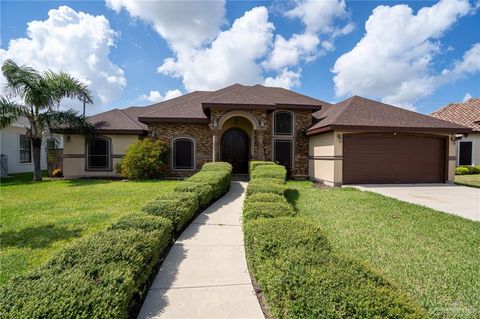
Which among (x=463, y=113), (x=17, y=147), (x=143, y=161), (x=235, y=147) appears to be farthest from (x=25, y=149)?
(x=463, y=113)

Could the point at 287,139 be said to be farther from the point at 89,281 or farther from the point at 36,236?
the point at 89,281

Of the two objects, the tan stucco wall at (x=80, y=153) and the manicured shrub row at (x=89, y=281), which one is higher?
the tan stucco wall at (x=80, y=153)

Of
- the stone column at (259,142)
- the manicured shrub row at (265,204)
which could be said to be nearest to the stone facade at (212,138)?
the stone column at (259,142)

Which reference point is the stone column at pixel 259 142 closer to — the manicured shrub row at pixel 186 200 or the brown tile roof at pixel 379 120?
the brown tile roof at pixel 379 120

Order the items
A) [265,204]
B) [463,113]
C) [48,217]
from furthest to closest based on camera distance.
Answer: [463,113] → [48,217] → [265,204]

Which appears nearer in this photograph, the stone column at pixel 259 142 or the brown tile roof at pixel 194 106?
the brown tile roof at pixel 194 106

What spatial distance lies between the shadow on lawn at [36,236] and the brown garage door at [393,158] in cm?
1024

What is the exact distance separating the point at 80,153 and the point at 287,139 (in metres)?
11.4

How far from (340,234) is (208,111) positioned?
987 cm

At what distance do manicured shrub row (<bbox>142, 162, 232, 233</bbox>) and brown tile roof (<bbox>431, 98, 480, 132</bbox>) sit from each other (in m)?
20.3

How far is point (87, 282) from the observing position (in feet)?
6.84

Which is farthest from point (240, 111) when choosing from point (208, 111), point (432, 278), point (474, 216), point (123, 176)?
point (432, 278)

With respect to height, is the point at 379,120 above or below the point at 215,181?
above

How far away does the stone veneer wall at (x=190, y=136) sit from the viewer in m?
13.2
